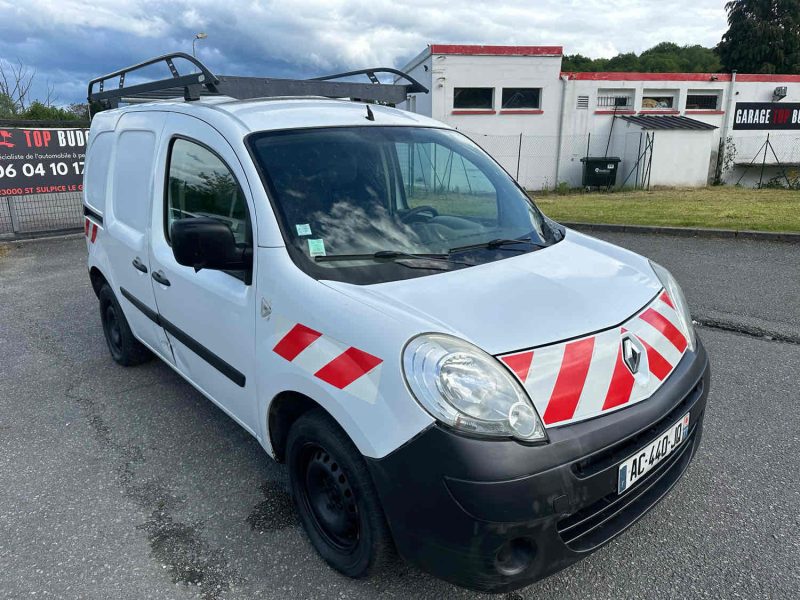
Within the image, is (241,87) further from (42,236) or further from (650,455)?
(42,236)

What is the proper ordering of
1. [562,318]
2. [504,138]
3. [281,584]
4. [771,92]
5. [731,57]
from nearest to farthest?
[562,318], [281,584], [504,138], [771,92], [731,57]

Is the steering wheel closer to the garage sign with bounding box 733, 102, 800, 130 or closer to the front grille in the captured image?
the front grille

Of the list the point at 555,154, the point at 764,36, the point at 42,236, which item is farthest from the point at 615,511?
the point at 764,36

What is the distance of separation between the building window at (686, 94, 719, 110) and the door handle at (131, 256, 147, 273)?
2440 centimetres

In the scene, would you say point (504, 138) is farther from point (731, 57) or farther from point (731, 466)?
point (731, 57)

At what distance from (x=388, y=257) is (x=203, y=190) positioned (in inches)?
44.3

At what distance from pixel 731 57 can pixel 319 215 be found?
5135 cm

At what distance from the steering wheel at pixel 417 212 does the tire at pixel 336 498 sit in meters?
1.01

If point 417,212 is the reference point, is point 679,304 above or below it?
below

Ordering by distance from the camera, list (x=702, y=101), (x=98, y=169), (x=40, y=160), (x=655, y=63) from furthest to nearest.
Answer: (x=655, y=63) < (x=702, y=101) < (x=40, y=160) < (x=98, y=169)

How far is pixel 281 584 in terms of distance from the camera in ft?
7.36

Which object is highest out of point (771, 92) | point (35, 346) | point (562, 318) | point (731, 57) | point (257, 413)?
point (731, 57)

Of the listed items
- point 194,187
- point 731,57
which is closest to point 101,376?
point 194,187

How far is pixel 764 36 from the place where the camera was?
135 ft
